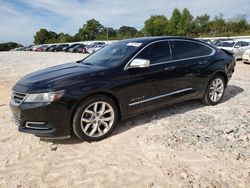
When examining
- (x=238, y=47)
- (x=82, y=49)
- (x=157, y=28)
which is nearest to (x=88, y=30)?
(x=157, y=28)

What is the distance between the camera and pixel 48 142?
13.0 ft

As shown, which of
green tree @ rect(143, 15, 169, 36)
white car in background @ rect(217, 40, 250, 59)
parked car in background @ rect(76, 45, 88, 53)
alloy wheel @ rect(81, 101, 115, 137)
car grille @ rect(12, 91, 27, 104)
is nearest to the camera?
car grille @ rect(12, 91, 27, 104)

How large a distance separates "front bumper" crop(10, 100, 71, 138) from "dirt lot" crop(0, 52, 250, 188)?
1.04 feet

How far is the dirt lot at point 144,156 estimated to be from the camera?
2961mm

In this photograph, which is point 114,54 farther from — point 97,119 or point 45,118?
point 45,118

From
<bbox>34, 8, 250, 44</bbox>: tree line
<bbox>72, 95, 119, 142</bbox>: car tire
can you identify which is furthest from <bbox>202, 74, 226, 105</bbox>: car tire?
<bbox>34, 8, 250, 44</bbox>: tree line

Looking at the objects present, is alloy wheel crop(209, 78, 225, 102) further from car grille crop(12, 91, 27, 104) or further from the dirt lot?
car grille crop(12, 91, 27, 104)

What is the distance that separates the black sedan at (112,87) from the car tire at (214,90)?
0.03 m

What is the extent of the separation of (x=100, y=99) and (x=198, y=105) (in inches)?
108

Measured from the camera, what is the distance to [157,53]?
458 cm

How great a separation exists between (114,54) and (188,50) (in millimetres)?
1608

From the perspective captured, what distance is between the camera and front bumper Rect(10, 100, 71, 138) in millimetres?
3484

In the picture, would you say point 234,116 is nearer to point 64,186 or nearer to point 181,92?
point 181,92

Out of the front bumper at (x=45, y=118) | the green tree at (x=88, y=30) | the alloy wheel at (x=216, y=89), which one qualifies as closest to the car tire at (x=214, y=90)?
the alloy wheel at (x=216, y=89)
